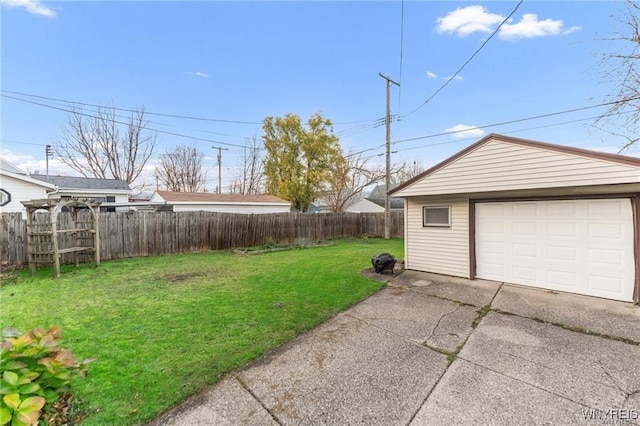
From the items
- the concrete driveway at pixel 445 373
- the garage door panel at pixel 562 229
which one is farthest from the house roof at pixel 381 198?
the concrete driveway at pixel 445 373

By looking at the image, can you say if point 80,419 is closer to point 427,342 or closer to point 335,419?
point 335,419

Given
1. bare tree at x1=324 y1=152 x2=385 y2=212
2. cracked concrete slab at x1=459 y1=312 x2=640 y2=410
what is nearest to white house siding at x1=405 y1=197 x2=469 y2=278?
cracked concrete slab at x1=459 y1=312 x2=640 y2=410

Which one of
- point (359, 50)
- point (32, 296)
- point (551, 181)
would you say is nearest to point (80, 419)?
point (32, 296)

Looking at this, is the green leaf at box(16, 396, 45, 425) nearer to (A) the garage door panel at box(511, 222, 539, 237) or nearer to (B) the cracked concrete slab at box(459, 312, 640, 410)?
(B) the cracked concrete slab at box(459, 312, 640, 410)

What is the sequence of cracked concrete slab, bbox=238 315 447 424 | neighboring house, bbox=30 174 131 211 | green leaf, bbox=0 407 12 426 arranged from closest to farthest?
green leaf, bbox=0 407 12 426 < cracked concrete slab, bbox=238 315 447 424 < neighboring house, bbox=30 174 131 211

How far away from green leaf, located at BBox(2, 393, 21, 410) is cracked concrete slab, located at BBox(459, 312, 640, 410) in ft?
12.3

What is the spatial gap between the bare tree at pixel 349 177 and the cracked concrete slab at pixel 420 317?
17.0 m

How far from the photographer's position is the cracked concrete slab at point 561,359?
2557 mm

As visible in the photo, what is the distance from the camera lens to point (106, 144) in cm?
2236

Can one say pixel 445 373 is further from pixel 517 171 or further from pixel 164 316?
pixel 517 171

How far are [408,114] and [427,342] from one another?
563 inches

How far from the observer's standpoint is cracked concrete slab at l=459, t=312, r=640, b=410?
8.39ft

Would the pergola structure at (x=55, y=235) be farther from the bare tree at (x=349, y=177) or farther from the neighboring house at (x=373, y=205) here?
the neighboring house at (x=373, y=205)

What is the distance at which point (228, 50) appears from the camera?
12.3 meters
